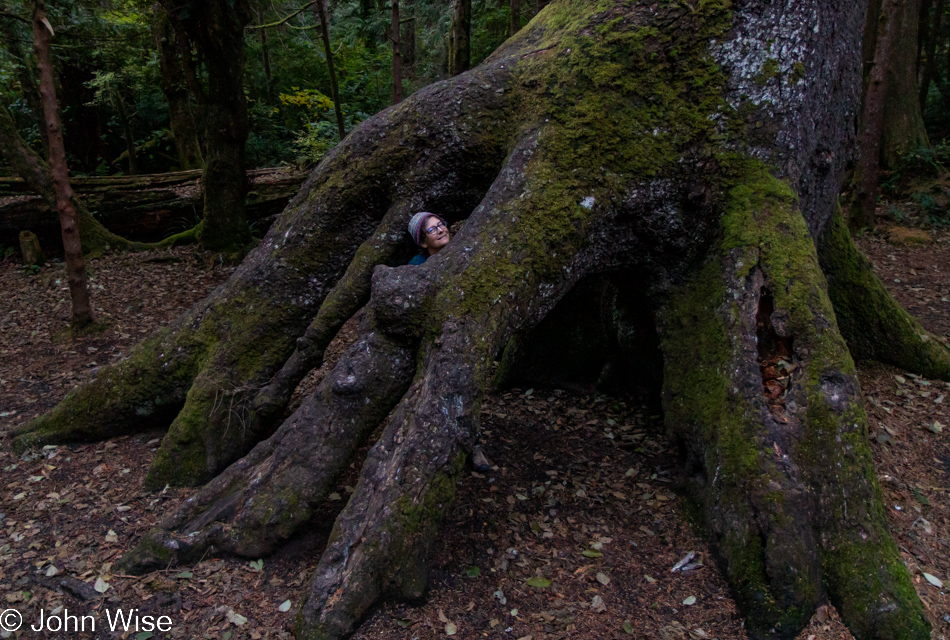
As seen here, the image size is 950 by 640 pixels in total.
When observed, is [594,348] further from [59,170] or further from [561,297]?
[59,170]

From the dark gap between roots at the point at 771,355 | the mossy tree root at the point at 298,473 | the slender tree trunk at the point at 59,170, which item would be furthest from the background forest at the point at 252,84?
the dark gap between roots at the point at 771,355

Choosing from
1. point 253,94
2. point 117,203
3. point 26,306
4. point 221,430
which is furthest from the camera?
point 253,94

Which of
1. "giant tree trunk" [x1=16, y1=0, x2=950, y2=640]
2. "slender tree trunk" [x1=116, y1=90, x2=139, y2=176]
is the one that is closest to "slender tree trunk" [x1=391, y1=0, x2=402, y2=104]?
"giant tree trunk" [x1=16, y1=0, x2=950, y2=640]

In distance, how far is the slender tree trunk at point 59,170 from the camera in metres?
6.07

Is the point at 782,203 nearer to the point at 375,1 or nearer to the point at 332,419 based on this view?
the point at 332,419

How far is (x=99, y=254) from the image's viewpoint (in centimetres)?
915

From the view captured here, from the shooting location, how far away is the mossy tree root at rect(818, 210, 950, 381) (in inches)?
200

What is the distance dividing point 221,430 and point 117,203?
7377 mm

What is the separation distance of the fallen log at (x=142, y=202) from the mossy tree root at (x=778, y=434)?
322 inches

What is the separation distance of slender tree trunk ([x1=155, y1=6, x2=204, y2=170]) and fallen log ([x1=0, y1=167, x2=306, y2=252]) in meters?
1.71

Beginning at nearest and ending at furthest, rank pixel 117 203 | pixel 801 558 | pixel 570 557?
pixel 801 558 → pixel 570 557 → pixel 117 203

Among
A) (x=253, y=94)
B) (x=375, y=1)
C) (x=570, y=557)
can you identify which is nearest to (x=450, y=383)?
(x=570, y=557)

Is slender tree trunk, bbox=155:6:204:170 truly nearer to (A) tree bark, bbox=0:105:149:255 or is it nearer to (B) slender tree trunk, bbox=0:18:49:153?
(B) slender tree trunk, bbox=0:18:49:153

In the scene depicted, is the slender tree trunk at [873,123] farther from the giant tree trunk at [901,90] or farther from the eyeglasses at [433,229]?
the eyeglasses at [433,229]
